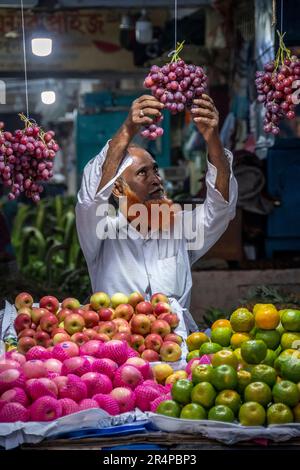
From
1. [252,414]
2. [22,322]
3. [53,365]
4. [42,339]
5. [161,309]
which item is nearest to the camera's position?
[252,414]

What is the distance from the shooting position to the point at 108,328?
387 cm

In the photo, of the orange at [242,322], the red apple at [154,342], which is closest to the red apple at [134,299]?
the red apple at [154,342]

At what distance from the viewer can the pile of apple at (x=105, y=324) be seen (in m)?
3.79

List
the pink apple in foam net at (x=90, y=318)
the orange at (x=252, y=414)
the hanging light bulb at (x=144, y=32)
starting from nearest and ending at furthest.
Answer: the orange at (x=252, y=414)
the pink apple in foam net at (x=90, y=318)
the hanging light bulb at (x=144, y=32)

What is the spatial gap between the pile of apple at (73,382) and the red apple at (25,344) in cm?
15

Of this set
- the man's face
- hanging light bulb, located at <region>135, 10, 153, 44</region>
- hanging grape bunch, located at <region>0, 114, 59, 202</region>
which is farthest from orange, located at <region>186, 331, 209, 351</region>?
hanging light bulb, located at <region>135, 10, 153, 44</region>

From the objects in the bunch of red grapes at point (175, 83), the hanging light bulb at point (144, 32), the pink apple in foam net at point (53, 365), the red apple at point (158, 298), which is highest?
the hanging light bulb at point (144, 32)

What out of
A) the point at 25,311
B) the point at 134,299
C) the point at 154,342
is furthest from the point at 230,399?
the point at 25,311

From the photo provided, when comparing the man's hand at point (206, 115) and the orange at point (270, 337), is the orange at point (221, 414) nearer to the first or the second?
the orange at point (270, 337)

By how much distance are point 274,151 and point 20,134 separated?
3.07 m

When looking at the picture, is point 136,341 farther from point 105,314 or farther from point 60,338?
point 60,338

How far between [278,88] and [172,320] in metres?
1.12

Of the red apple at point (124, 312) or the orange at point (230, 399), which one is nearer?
the orange at point (230, 399)

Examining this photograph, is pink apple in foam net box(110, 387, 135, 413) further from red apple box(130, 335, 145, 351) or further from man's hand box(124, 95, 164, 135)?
man's hand box(124, 95, 164, 135)
